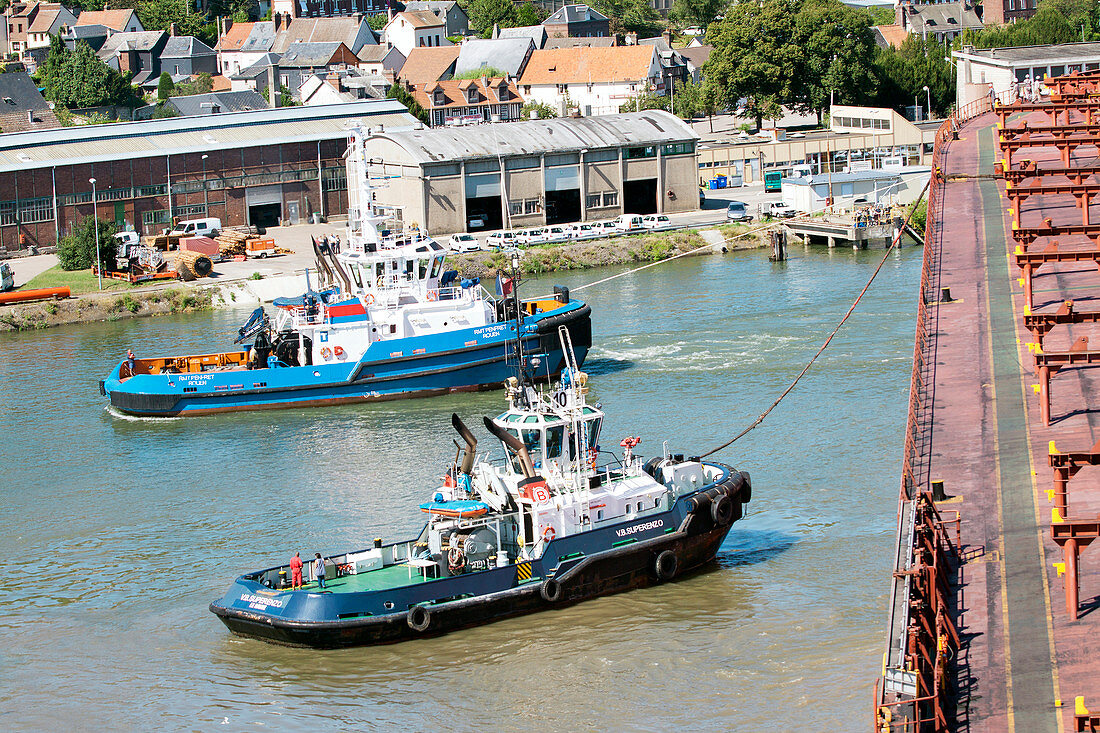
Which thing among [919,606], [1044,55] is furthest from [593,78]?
[919,606]

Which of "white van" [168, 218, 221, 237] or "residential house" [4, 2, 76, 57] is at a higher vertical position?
"residential house" [4, 2, 76, 57]

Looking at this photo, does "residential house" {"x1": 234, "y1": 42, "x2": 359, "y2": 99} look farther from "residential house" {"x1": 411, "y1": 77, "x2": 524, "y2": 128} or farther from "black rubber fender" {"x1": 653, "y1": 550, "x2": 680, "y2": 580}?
"black rubber fender" {"x1": 653, "y1": 550, "x2": 680, "y2": 580}

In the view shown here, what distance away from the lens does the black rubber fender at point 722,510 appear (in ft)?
85.6

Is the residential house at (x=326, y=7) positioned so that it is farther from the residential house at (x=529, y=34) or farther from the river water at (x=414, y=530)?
the river water at (x=414, y=530)

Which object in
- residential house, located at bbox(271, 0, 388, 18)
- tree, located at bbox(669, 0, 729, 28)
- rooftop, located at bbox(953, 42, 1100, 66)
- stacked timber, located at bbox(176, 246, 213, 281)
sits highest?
residential house, located at bbox(271, 0, 388, 18)

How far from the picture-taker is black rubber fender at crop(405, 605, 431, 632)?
23656 mm

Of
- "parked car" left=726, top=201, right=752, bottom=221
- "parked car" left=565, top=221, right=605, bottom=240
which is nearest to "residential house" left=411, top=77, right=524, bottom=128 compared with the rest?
"parked car" left=726, top=201, right=752, bottom=221

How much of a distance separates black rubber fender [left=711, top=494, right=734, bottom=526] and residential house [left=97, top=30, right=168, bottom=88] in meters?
106

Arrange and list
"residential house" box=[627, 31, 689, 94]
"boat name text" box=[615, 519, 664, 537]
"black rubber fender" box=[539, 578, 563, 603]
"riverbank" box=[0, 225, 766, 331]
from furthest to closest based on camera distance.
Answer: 1. "residential house" box=[627, 31, 689, 94]
2. "riverbank" box=[0, 225, 766, 331]
3. "boat name text" box=[615, 519, 664, 537]
4. "black rubber fender" box=[539, 578, 563, 603]

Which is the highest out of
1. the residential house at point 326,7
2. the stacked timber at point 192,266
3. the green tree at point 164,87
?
the residential house at point 326,7

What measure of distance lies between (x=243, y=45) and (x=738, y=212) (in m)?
76.2

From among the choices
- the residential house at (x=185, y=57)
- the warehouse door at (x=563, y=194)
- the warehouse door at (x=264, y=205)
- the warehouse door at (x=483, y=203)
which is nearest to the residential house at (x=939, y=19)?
the residential house at (x=185, y=57)

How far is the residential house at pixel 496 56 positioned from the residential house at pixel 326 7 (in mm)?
29807

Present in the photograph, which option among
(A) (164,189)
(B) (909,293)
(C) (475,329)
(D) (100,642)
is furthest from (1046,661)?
(A) (164,189)
